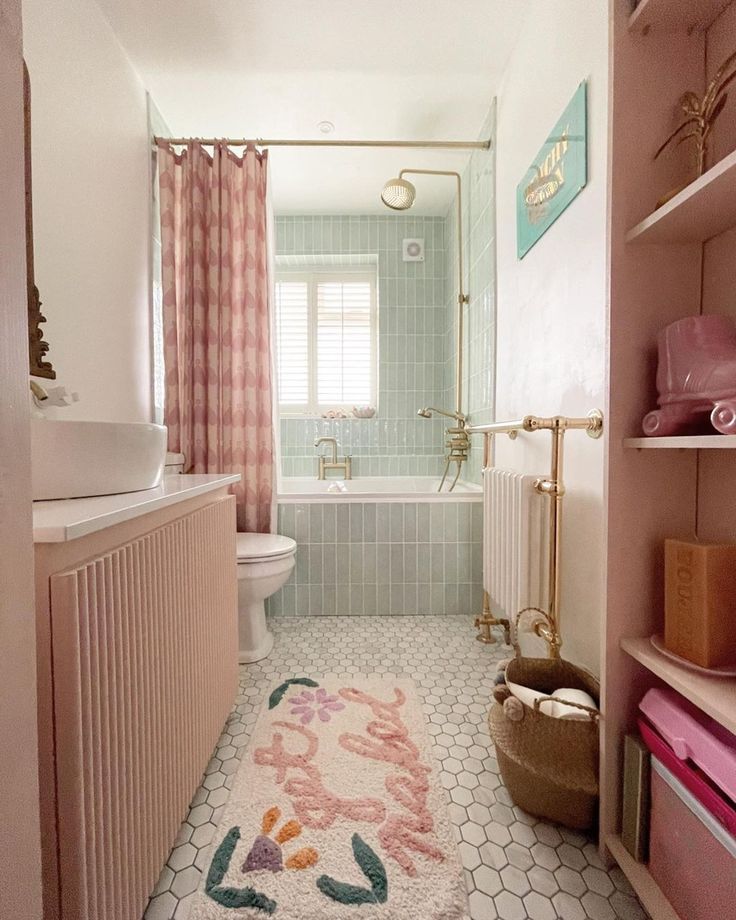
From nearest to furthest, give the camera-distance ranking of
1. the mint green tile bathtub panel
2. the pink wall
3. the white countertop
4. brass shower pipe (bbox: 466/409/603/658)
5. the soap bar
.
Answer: the pink wall, the white countertop, the soap bar, brass shower pipe (bbox: 466/409/603/658), the mint green tile bathtub panel

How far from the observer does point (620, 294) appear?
86 centimetres

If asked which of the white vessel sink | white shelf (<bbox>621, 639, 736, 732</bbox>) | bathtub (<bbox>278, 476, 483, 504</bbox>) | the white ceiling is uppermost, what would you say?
the white ceiling

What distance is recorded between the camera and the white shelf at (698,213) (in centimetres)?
66

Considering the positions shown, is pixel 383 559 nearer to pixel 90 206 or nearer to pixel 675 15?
pixel 90 206

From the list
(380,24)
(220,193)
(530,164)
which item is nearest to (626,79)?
(530,164)

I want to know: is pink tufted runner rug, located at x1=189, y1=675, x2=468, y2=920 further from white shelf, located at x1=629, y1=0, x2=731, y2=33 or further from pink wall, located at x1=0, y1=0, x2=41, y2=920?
white shelf, located at x1=629, y1=0, x2=731, y2=33

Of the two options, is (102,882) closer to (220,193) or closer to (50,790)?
(50,790)

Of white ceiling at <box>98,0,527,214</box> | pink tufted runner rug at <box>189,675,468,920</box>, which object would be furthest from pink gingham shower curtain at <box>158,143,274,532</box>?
pink tufted runner rug at <box>189,675,468,920</box>

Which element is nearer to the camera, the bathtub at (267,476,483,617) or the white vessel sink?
the white vessel sink

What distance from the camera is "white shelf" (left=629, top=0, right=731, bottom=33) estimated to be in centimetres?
78

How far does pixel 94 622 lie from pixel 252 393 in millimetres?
1622

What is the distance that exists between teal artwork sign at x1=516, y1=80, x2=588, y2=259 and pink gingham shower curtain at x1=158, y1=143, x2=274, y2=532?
3.92 feet

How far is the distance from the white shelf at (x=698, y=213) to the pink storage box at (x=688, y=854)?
0.96m

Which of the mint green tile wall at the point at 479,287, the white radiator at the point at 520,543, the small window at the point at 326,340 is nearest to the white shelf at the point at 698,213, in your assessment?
the white radiator at the point at 520,543
